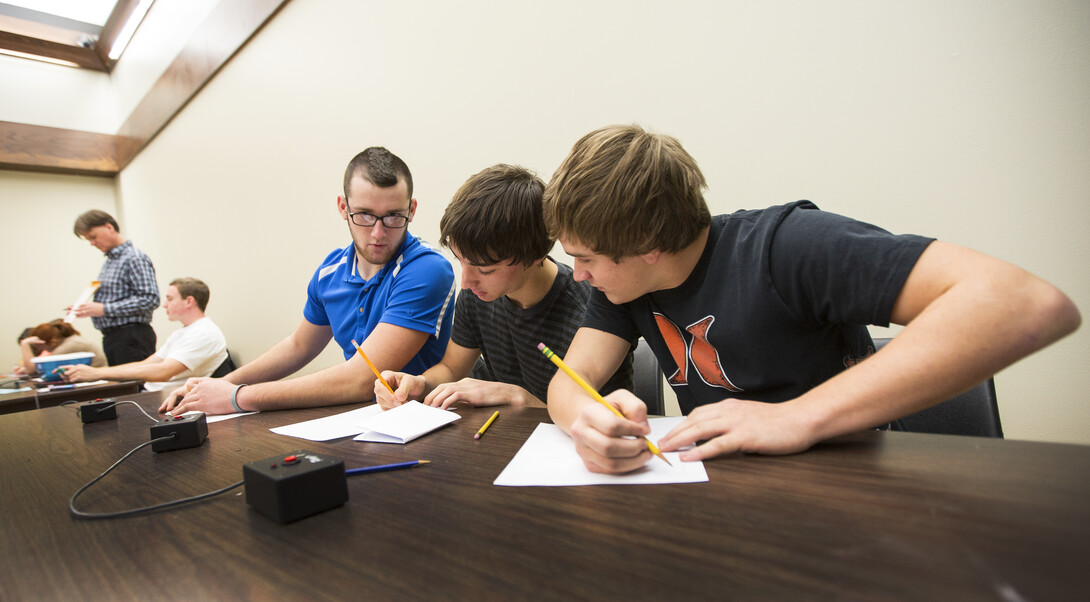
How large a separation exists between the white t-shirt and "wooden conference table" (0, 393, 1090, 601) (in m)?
2.53

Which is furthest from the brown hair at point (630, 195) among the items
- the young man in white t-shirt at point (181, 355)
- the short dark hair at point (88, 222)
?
the short dark hair at point (88, 222)

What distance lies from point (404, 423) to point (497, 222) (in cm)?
50

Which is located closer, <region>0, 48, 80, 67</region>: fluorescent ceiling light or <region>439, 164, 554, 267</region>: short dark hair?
<region>439, 164, 554, 267</region>: short dark hair

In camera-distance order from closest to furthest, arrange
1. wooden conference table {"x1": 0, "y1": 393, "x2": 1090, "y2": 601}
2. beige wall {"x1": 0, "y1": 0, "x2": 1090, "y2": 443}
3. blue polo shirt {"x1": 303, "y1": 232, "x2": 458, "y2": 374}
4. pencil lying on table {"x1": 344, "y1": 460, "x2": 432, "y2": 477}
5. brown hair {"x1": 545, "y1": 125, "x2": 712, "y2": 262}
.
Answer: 1. wooden conference table {"x1": 0, "y1": 393, "x2": 1090, "y2": 601}
2. pencil lying on table {"x1": 344, "y1": 460, "x2": 432, "y2": 477}
3. brown hair {"x1": 545, "y1": 125, "x2": 712, "y2": 262}
4. beige wall {"x1": 0, "y1": 0, "x2": 1090, "y2": 443}
5. blue polo shirt {"x1": 303, "y1": 232, "x2": 458, "y2": 374}

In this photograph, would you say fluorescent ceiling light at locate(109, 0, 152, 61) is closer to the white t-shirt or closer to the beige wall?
the beige wall

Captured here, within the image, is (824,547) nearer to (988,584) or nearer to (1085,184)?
(988,584)

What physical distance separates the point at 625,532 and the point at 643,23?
1.60m

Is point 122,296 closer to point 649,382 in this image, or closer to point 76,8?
point 76,8

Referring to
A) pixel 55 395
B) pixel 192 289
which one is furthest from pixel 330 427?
pixel 192 289

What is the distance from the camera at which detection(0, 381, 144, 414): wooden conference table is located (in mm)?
1999

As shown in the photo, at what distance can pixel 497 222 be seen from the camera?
1.20 metres

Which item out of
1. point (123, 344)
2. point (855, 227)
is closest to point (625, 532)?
point (855, 227)

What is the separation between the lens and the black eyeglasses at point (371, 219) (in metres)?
1.56

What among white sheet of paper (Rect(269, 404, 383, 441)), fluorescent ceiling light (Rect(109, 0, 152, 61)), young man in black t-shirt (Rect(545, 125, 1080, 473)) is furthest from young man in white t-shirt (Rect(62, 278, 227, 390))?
fluorescent ceiling light (Rect(109, 0, 152, 61))
